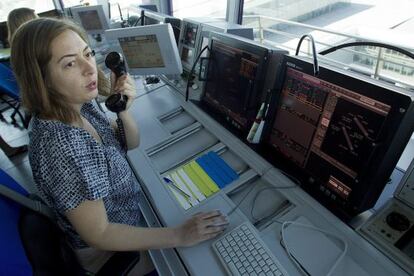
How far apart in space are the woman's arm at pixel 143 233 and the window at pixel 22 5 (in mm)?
5082

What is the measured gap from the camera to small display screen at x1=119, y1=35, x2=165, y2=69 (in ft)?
4.83

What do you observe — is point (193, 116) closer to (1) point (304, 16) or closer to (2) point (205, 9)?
(2) point (205, 9)

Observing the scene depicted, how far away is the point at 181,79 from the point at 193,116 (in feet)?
1.43

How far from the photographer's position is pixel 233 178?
1006 mm

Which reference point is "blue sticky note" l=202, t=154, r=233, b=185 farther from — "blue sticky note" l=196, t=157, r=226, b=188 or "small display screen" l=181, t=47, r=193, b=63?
"small display screen" l=181, t=47, r=193, b=63

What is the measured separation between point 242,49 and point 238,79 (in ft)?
0.40

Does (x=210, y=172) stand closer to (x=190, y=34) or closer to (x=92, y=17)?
(x=190, y=34)

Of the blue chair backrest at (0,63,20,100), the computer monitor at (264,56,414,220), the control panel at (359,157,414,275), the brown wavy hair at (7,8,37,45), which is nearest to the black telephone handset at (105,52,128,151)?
the computer monitor at (264,56,414,220)

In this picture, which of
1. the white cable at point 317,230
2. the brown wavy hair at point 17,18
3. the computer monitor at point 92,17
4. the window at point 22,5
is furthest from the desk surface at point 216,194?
the window at point 22,5

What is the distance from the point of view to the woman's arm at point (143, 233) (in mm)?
764

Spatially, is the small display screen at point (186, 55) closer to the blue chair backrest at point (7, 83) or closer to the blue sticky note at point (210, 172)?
the blue sticky note at point (210, 172)

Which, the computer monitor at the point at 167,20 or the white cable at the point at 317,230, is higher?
the computer monitor at the point at 167,20

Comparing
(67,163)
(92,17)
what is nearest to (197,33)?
(67,163)

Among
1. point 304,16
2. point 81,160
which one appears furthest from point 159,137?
point 304,16
